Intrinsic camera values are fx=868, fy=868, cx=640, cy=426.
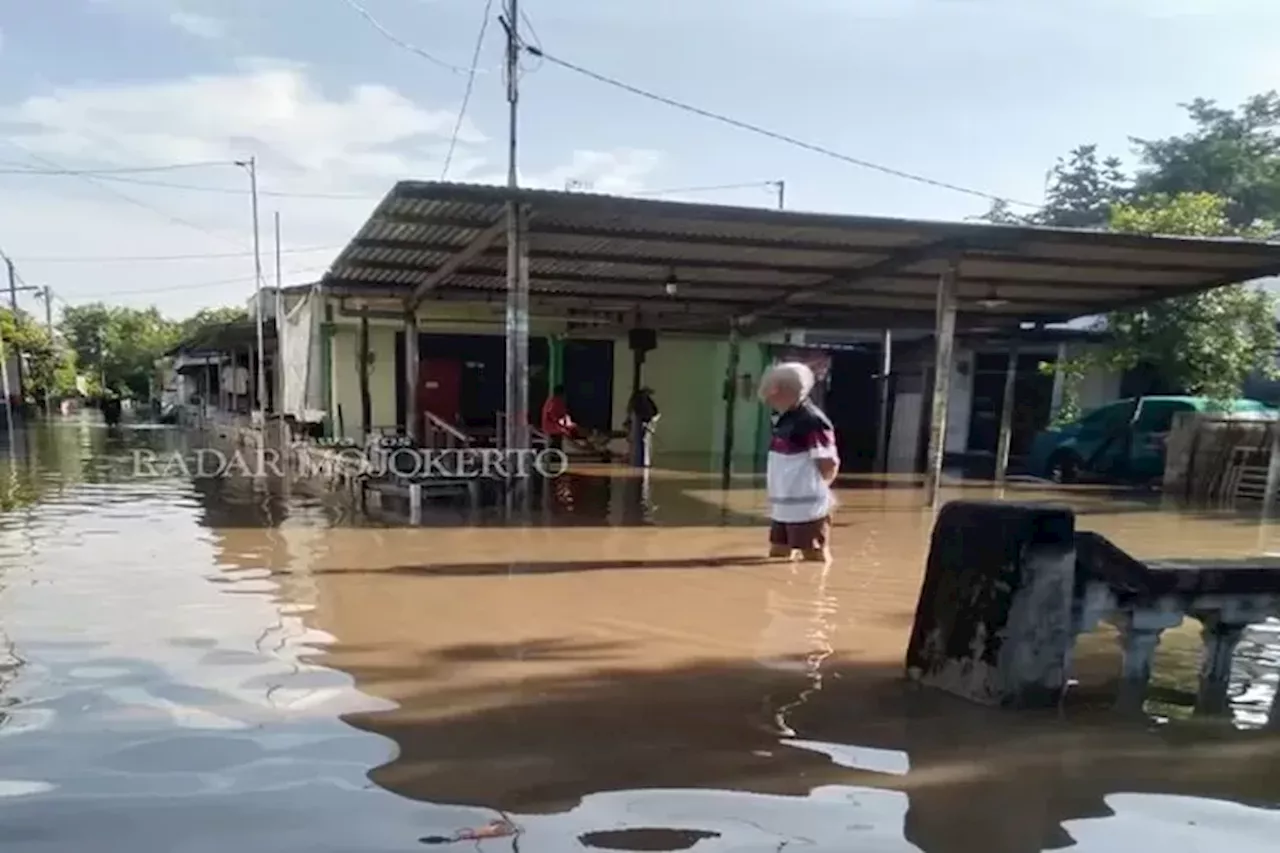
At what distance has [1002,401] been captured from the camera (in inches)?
715

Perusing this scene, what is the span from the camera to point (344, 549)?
7230mm

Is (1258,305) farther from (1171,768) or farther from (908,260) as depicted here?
(1171,768)

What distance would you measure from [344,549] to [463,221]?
350 centimetres

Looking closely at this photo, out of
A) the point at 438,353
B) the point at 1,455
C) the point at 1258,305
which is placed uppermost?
the point at 1258,305

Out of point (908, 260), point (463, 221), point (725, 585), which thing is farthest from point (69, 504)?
point (908, 260)

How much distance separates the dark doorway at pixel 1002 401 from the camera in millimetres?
18500

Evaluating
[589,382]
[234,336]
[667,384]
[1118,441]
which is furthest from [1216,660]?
[234,336]

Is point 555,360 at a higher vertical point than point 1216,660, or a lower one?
higher

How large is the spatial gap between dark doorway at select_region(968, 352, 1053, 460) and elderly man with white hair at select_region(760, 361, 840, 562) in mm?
13254

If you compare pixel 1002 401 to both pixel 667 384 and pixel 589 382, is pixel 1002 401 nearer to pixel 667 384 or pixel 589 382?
pixel 667 384

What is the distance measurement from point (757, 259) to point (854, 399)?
370 inches

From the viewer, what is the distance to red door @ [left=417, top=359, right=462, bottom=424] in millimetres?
16672

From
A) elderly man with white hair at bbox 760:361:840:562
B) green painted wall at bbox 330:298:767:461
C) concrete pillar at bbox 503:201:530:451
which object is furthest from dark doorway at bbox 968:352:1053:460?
elderly man with white hair at bbox 760:361:840:562

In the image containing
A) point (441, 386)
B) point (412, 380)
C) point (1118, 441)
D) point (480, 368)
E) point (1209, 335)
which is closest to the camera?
point (412, 380)
